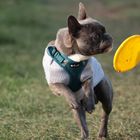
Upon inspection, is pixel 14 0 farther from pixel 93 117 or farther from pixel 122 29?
pixel 93 117

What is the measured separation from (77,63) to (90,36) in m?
0.31

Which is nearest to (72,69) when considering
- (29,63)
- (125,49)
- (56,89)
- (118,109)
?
(56,89)

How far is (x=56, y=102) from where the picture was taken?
10.6m

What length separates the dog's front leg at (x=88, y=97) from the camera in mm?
7242

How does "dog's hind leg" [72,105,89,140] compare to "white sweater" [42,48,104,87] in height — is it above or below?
below

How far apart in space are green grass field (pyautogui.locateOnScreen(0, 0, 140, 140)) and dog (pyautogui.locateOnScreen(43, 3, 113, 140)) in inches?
26.3

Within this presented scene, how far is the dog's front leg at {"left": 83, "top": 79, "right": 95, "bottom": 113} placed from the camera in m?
7.24

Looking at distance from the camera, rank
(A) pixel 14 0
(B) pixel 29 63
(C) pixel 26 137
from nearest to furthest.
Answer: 1. (C) pixel 26 137
2. (B) pixel 29 63
3. (A) pixel 14 0

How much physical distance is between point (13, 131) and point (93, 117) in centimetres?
149

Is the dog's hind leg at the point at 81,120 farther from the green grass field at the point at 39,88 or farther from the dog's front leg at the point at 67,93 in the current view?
the green grass field at the point at 39,88

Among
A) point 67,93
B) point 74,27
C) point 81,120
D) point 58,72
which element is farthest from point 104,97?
point 74,27

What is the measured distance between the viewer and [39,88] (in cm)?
1194

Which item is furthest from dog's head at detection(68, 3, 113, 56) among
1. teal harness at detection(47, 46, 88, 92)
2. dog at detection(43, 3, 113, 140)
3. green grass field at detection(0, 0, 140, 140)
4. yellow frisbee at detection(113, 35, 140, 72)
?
green grass field at detection(0, 0, 140, 140)

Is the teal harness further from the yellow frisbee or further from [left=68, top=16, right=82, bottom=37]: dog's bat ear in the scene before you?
the yellow frisbee
